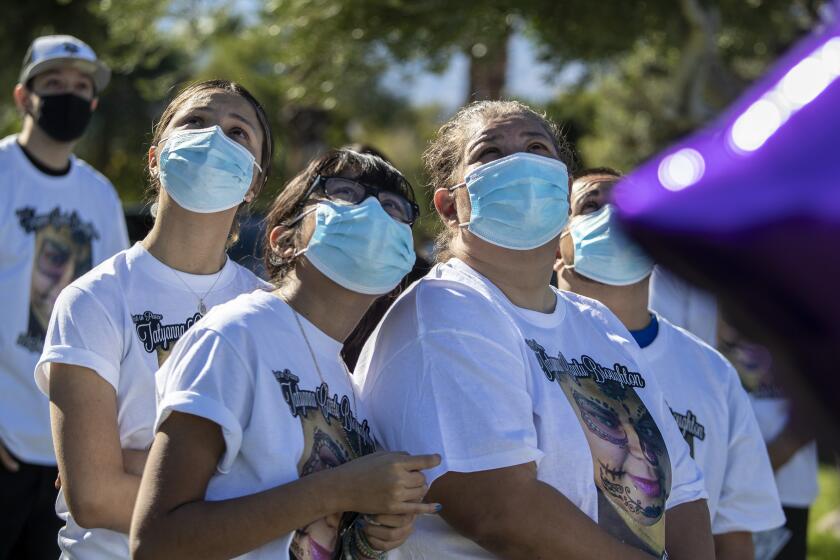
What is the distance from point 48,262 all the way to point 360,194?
2209 mm

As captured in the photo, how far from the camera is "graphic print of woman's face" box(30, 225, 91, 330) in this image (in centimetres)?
430

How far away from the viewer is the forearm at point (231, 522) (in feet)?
6.85

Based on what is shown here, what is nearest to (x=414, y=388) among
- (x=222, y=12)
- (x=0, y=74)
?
(x=222, y=12)

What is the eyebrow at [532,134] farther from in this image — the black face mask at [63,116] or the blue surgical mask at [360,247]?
the black face mask at [63,116]

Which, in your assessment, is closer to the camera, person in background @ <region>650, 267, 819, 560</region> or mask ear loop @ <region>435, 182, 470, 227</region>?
mask ear loop @ <region>435, 182, 470, 227</region>

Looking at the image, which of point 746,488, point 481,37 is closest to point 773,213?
point 746,488

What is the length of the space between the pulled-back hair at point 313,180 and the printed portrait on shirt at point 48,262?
1.88 meters

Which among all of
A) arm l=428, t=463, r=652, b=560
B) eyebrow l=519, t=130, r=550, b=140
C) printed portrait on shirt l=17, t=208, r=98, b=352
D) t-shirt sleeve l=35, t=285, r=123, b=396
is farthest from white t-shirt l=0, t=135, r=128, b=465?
arm l=428, t=463, r=652, b=560

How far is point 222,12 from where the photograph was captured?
7.80 meters

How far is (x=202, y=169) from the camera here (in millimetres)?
2797

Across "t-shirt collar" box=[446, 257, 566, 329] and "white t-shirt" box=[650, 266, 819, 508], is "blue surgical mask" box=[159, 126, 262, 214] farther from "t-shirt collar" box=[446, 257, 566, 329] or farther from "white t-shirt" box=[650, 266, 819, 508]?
"white t-shirt" box=[650, 266, 819, 508]

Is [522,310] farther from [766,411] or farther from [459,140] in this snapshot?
[766,411]

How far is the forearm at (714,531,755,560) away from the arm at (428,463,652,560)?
3.87 feet

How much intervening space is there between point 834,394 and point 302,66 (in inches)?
272
